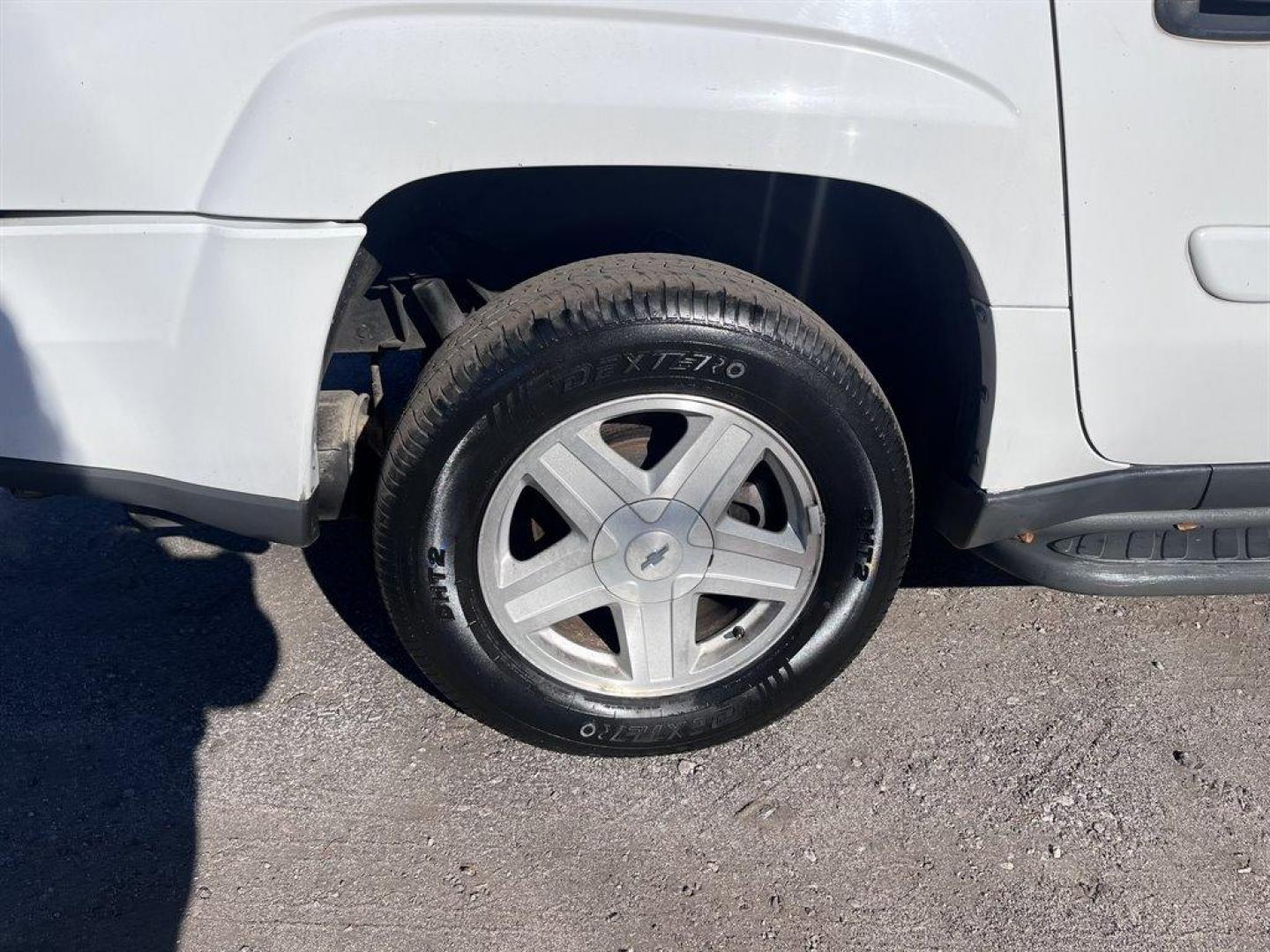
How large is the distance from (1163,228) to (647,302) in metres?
0.90

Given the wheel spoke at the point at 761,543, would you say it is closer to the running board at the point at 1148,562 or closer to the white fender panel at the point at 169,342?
the running board at the point at 1148,562

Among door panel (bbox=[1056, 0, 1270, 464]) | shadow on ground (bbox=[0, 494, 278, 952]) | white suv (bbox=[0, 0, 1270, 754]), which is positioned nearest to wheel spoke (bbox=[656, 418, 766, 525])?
white suv (bbox=[0, 0, 1270, 754])

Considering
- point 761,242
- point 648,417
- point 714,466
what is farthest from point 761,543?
point 761,242

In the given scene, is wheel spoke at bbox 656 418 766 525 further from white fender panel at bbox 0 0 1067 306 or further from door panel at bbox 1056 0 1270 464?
door panel at bbox 1056 0 1270 464

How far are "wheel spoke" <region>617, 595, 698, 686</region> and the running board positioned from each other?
689mm

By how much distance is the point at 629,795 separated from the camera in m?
2.35

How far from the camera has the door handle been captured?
1.81m

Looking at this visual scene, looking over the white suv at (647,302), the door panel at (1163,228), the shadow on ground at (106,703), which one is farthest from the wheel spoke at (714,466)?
the shadow on ground at (106,703)

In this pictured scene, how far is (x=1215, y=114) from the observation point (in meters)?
1.87

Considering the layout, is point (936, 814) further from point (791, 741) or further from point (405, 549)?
point (405, 549)

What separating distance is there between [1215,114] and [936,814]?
1415 mm

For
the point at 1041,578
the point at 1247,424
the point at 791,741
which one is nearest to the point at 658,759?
the point at 791,741

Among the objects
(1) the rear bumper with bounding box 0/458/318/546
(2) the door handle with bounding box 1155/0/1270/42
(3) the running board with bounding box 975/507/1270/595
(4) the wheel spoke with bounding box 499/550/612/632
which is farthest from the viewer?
(3) the running board with bounding box 975/507/1270/595

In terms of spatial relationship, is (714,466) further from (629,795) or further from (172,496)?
(172,496)
